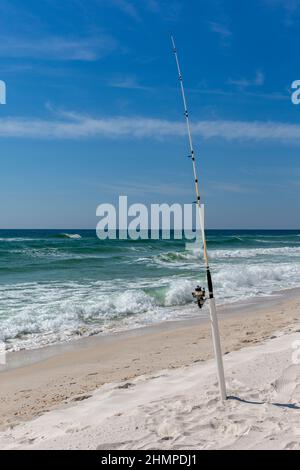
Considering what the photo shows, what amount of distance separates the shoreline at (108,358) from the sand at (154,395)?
0.06ft

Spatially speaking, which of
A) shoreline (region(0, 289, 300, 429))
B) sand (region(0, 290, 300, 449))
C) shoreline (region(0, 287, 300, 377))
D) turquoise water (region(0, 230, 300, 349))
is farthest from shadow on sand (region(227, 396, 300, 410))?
turquoise water (region(0, 230, 300, 349))

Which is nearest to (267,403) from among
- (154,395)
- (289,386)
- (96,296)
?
(289,386)

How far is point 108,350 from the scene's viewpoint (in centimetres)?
859

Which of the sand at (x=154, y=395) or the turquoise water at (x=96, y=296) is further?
the turquoise water at (x=96, y=296)

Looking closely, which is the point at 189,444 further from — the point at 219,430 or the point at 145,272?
the point at 145,272

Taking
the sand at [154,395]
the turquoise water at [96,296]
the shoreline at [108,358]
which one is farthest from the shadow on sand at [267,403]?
the turquoise water at [96,296]

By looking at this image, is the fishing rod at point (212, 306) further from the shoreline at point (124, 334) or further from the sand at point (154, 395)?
the shoreline at point (124, 334)

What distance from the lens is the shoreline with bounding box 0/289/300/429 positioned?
19.7ft

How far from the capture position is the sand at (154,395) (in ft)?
12.6

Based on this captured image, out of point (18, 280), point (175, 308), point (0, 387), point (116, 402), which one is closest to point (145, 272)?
point (18, 280)

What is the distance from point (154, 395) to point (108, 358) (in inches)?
119

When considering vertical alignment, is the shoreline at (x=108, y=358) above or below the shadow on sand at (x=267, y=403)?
below

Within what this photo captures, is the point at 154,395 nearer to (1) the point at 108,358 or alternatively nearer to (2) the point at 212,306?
(2) the point at 212,306

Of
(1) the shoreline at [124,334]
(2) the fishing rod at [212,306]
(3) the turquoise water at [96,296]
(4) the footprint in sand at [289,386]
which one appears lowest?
(1) the shoreline at [124,334]
